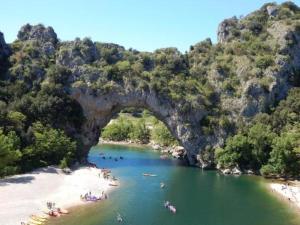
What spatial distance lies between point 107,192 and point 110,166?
35223mm

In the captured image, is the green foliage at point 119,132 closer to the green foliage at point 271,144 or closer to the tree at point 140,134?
the tree at point 140,134

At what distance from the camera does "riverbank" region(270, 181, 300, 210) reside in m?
74.7

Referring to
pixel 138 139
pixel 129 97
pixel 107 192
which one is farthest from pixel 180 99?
pixel 138 139

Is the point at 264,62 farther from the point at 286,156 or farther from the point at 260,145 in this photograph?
the point at 286,156

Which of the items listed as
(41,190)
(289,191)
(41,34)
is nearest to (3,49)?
(41,34)

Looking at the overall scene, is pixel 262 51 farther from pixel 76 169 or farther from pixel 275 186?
pixel 76 169

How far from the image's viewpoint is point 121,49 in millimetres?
125312

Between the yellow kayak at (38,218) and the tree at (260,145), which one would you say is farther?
the tree at (260,145)

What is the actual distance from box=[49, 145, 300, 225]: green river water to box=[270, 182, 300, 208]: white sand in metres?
2.20

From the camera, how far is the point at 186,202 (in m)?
71.9

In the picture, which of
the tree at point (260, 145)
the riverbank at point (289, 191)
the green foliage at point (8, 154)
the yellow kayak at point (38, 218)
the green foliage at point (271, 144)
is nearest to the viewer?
the yellow kayak at point (38, 218)

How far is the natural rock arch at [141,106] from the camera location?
→ 112 metres

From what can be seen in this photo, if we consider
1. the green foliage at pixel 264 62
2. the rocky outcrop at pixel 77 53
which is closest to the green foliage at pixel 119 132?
the rocky outcrop at pixel 77 53

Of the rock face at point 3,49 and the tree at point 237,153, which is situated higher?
the rock face at point 3,49
